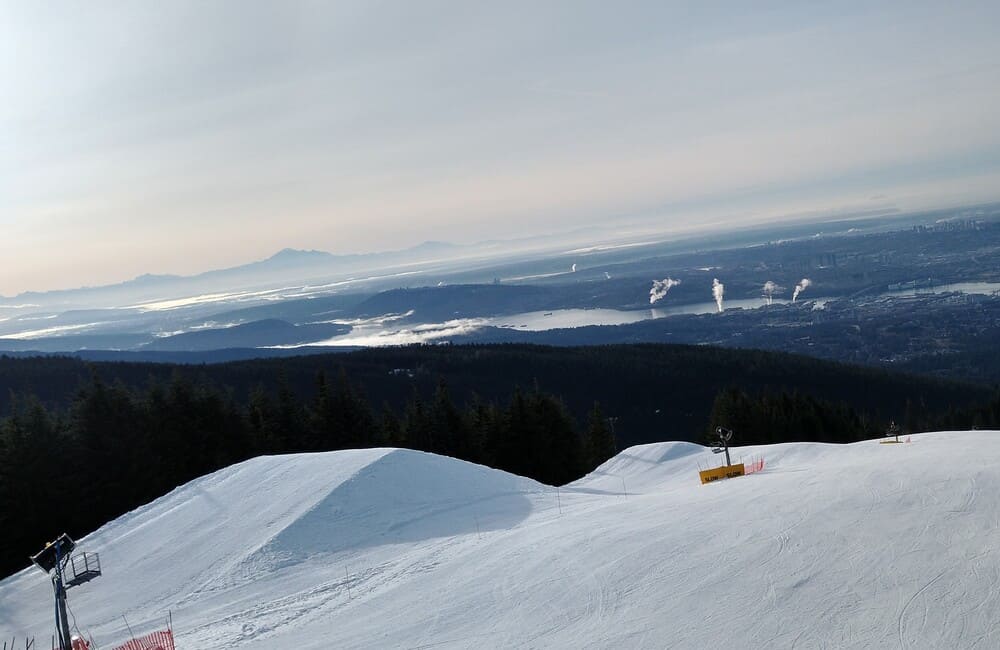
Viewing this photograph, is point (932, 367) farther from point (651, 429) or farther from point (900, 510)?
point (900, 510)

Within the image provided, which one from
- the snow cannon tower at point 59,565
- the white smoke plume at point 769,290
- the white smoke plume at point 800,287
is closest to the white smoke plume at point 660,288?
the white smoke plume at point 769,290

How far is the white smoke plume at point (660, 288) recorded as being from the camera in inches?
7108

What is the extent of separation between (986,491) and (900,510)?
154 centimetres

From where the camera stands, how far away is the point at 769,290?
166625 mm

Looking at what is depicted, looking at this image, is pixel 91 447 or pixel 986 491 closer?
pixel 986 491

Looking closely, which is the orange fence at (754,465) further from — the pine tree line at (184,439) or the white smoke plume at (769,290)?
the white smoke plume at (769,290)

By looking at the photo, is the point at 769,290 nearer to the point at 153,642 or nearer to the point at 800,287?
the point at 800,287

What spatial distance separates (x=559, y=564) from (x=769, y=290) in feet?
553

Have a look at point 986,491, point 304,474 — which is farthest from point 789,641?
point 304,474

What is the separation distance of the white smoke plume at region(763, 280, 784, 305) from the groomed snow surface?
482 feet

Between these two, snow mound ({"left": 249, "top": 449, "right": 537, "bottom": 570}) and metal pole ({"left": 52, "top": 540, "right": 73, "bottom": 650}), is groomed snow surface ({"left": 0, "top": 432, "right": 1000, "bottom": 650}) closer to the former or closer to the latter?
snow mound ({"left": 249, "top": 449, "right": 537, "bottom": 570})

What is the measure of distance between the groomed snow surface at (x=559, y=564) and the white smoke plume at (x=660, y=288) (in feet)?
529

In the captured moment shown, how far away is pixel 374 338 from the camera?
19550 cm

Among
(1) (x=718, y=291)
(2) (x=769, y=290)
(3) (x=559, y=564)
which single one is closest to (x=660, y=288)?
(1) (x=718, y=291)
